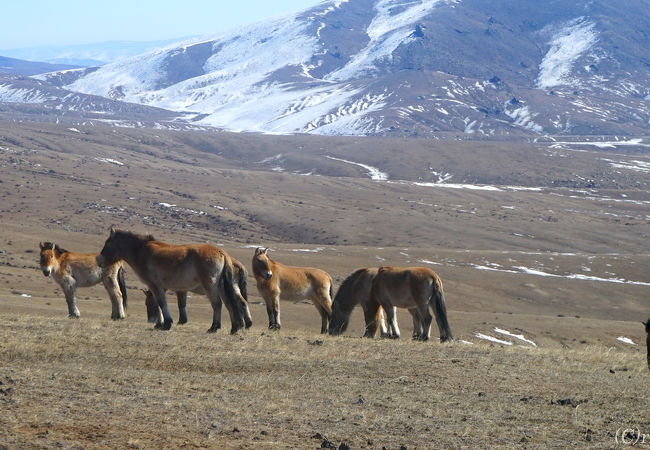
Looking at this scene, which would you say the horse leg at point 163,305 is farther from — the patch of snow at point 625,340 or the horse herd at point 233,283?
the patch of snow at point 625,340

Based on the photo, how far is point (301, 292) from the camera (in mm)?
21609

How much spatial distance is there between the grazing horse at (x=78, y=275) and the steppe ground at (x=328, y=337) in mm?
622

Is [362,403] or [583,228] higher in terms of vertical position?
[362,403]

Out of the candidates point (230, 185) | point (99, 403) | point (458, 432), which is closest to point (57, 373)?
point (99, 403)

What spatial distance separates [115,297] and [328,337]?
19.0 ft

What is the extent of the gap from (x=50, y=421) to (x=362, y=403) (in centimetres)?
419

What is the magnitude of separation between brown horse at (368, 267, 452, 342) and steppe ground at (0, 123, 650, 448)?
26.5 inches

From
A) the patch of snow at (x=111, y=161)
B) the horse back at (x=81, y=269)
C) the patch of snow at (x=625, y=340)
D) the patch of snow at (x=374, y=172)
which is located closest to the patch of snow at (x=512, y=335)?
the patch of snow at (x=625, y=340)

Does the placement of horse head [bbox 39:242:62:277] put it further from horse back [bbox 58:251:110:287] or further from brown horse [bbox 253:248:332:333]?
brown horse [bbox 253:248:332:333]

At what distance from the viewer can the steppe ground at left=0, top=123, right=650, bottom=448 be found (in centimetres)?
1093

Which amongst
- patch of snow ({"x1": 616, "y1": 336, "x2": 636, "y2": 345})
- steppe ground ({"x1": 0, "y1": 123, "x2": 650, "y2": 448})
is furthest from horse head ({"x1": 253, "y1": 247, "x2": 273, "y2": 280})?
patch of snow ({"x1": 616, "y1": 336, "x2": 636, "y2": 345})

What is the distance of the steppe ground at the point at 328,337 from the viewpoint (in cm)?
1093

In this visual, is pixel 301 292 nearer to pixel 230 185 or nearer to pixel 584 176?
pixel 230 185

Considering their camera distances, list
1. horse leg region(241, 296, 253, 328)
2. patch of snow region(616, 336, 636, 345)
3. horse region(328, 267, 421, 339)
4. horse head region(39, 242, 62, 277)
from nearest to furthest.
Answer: horse leg region(241, 296, 253, 328) < horse region(328, 267, 421, 339) < horse head region(39, 242, 62, 277) < patch of snow region(616, 336, 636, 345)
